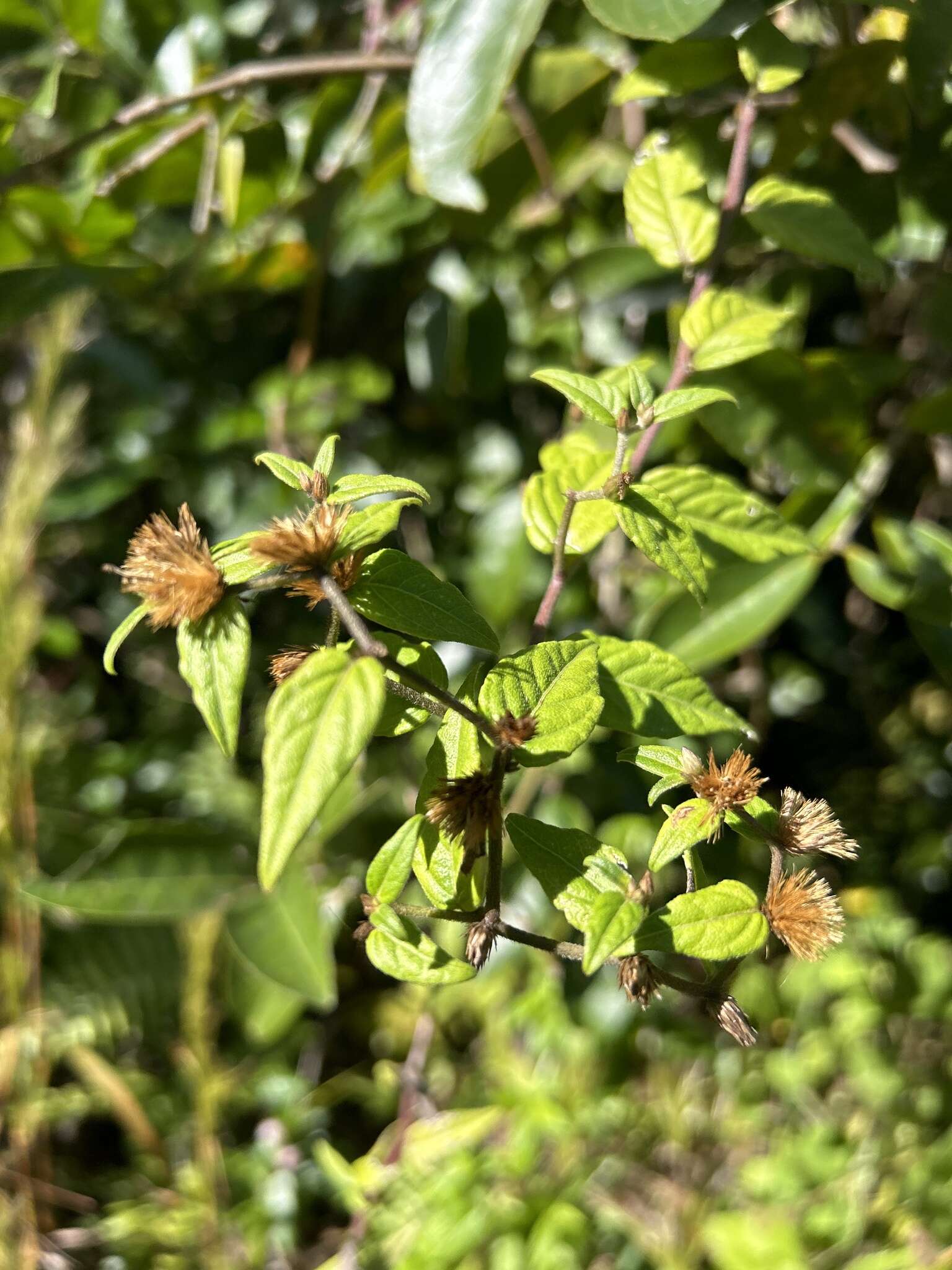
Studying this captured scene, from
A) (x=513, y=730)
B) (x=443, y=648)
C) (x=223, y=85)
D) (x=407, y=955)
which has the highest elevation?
(x=223, y=85)

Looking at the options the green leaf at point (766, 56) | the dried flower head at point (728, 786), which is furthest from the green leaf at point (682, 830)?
the green leaf at point (766, 56)

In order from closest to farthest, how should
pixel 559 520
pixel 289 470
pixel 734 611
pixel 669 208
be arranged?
1. pixel 289 470
2. pixel 559 520
3. pixel 669 208
4. pixel 734 611

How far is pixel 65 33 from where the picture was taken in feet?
3.26

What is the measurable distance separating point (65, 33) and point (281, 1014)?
1.15 meters

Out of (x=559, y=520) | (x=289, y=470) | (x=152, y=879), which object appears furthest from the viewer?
(x=152, y=879)

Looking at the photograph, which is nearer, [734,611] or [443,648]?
[734,611]

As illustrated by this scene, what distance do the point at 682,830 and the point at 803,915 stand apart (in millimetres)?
58

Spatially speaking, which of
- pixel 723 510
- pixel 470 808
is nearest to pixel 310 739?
pixel 470 808

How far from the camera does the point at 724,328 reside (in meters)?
0.64

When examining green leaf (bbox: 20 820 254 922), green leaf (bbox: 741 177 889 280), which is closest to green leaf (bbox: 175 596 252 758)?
green leaf (bbox: 741 177 889 280)

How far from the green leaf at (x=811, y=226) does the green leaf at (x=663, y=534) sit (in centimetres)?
27

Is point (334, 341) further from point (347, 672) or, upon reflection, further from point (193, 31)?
point (347, 672)

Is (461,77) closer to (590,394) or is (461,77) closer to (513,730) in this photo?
(590,394)

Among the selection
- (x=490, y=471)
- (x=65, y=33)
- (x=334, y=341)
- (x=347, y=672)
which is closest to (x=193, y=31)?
(x=65, y=33)
